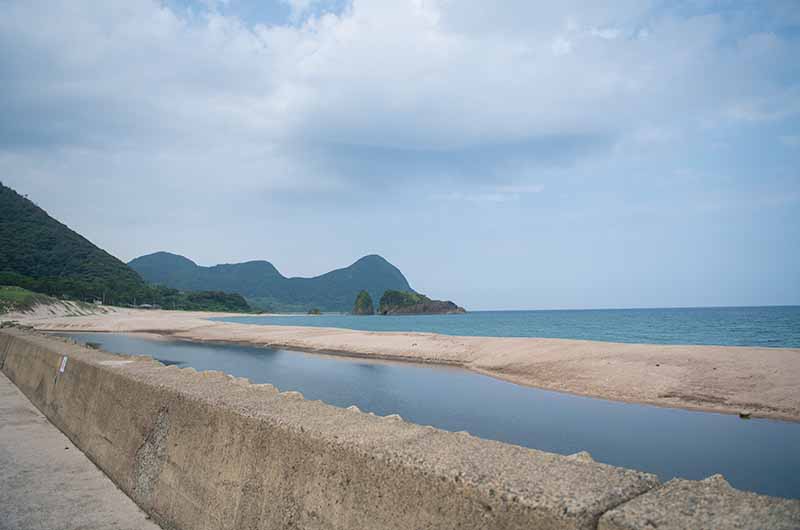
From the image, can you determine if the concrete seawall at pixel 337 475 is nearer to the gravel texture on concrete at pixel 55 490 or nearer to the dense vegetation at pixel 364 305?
the gravel texture on concrete at pixel 55 490

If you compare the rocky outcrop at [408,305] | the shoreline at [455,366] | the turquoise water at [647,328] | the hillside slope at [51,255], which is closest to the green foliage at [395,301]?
the rocky outcrop at [408,305]

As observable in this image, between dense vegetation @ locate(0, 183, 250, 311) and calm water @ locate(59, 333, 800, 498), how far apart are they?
283 feet

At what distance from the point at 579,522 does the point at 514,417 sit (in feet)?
38.4

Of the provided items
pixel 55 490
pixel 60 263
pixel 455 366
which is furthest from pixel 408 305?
pixel 55 490

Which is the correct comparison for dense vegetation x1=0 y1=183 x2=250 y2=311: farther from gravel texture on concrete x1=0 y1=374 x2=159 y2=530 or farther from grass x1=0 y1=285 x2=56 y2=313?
gravel texture on concrete x1=0 y1=374 x2=159 y2=530

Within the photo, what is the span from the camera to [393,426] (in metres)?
2.71

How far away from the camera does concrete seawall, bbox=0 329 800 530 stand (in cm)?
162

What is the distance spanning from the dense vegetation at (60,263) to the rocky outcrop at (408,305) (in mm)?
59497

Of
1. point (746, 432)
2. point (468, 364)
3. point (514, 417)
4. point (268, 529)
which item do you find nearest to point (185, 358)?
point (468, 364)

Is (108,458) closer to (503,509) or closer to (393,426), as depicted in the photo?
(393,426)

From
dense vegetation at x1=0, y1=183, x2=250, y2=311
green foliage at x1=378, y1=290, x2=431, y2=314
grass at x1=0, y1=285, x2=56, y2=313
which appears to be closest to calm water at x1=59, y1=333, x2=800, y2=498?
grass at x1=0, y1=285, x2=56, y2=313

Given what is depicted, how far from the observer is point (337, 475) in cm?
232

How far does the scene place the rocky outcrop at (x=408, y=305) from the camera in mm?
167250

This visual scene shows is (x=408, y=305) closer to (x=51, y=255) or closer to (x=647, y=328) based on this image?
(x=51, y=255)
